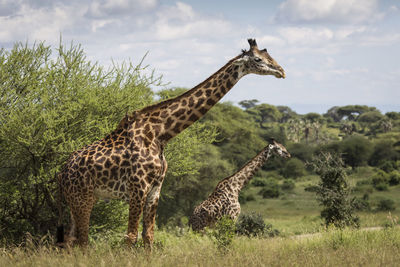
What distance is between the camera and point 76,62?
1476 centimetres

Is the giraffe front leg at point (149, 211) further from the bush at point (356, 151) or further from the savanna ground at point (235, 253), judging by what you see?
the bush at point (356, 151)

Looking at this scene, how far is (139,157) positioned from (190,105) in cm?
146

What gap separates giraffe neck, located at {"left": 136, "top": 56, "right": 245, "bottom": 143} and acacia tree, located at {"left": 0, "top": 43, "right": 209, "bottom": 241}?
4.27m

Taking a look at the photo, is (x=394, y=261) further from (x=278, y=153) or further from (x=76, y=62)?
(x=76, y=62)

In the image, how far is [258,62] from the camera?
28.8 ft

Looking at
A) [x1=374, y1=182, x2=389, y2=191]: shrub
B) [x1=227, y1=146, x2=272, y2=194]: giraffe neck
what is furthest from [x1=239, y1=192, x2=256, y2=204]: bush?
[x1=227, y1=146, x2=272, y2=194]: giraffe neck

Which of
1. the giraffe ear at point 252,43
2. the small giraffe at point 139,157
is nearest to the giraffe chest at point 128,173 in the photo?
the small giraffe at point 139,157

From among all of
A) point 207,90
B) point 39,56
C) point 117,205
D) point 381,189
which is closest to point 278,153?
point 117,205

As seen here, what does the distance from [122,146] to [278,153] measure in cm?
802

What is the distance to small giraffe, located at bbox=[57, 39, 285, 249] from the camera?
8.37 metres

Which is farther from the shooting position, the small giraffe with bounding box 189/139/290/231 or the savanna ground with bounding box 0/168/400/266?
the small giraffe with bounding box 189/139/290/231

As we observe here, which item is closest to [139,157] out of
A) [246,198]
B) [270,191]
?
[246,198]

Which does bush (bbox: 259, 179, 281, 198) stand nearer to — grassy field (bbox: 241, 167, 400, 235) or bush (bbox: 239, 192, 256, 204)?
grassy field (bbox: 241, 167, 400, 235)

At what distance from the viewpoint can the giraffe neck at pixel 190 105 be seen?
883cm
